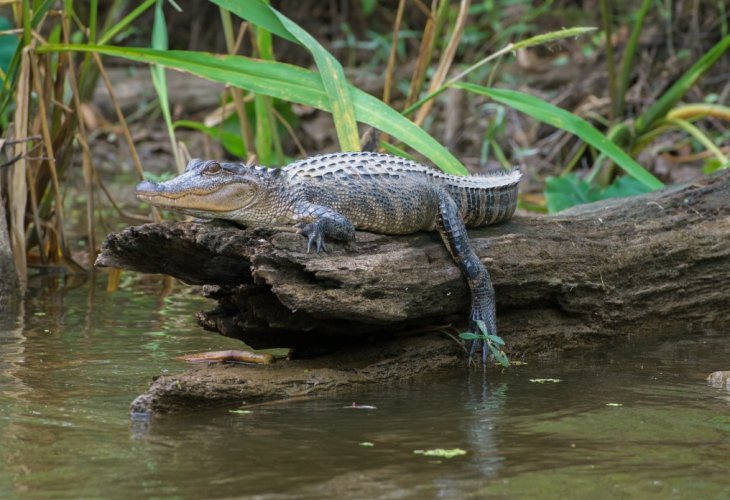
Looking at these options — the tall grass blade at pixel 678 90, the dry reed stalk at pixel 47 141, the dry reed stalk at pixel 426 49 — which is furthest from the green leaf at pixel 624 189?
the dry reed stalk at pixel 47 141

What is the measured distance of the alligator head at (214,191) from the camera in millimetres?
4621

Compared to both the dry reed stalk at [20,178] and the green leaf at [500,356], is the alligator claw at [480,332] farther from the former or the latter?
the dry reed stalk at [20,178]

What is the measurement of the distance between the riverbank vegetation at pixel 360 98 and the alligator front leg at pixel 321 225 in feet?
2.48

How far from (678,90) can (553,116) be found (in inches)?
130

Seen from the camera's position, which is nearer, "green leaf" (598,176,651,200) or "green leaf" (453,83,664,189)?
"green leaf" (453,83,664,189)

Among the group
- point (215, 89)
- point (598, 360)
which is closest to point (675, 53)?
point (215, 89)

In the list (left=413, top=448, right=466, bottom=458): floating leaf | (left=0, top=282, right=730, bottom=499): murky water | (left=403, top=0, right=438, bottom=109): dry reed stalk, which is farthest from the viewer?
(left=403, top=0, right=438, bottom=109): dry reed stalk

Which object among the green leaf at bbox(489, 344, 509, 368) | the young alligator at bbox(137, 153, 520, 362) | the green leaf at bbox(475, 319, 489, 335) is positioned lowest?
the green leaf at bbox(489, 344, 509, 368)

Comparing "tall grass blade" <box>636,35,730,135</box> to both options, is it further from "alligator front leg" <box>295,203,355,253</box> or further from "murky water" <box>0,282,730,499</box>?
"alligator front leg" <box>295,203,355,253</box>

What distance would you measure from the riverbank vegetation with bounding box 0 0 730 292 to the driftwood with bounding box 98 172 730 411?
0.46 metres

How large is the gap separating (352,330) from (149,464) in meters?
1.29

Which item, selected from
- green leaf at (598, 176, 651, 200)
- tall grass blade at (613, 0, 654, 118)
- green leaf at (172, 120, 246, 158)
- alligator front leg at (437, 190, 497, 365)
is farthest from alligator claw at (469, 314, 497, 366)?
tall grass blade at (613, 0, 654, 118)

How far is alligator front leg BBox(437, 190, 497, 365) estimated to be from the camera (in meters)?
4.93

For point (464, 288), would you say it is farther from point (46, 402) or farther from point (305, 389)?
point (46, 402)
